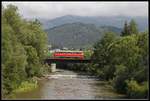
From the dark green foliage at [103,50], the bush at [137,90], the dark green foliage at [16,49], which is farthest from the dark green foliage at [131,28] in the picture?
the bush at [137,90]

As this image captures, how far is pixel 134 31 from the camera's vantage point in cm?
10556

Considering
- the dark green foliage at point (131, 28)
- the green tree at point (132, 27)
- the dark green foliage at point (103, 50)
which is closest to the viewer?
the dark green foliage at point (103, 50)

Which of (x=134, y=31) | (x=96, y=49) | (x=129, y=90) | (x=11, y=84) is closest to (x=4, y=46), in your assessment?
(x=11, y=84)

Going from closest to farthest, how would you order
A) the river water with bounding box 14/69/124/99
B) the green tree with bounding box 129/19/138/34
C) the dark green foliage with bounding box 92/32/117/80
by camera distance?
1. the river water with bounding box 14/69/124/99
2. the dark green foliage with bounding box 92/32/117/80
3. the green tree with bounding box 129/19/138/34

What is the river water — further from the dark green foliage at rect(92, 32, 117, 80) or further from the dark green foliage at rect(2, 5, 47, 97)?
the dark green foliage at rect(92, 32, 117, 80)

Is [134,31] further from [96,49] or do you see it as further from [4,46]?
[4,46]

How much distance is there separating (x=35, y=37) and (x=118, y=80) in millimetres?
21791

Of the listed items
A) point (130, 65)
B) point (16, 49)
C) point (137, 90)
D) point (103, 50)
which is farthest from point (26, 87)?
point (103, 50)

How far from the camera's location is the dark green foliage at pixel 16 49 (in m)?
48.2

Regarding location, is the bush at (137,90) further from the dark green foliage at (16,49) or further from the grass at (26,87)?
the grass at (26,87)

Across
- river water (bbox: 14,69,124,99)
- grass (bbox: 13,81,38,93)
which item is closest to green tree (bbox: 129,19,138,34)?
river water (bbox: 14,69,124,99)

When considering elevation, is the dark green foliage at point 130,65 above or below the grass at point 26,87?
above

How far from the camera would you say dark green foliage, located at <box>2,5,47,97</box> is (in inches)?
1896

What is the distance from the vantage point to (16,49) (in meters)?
51.8
